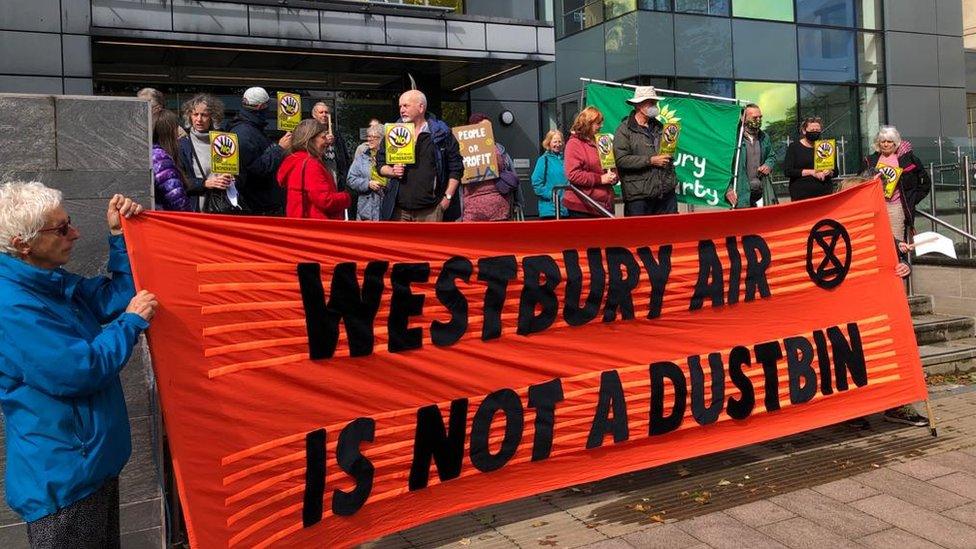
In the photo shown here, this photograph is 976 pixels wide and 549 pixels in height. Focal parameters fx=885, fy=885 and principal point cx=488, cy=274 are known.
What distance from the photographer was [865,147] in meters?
21.7

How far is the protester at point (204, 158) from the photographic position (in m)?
6.34

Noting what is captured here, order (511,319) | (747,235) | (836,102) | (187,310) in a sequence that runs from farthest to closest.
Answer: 1. (836,102)
2. (747,235)
3. (511,319)
4. (187,310)

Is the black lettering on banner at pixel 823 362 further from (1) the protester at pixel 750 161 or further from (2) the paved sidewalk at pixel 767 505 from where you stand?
(1) the protester at pixel 750 161

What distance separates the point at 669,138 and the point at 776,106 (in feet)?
43.2

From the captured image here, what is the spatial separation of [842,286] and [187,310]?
4.31 metres

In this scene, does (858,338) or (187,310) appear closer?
(187,310)

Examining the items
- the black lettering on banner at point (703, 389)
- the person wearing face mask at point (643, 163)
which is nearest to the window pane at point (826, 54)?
the person wearing face mask at point (643, 163)

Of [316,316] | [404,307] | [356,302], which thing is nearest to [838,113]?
[404,307]

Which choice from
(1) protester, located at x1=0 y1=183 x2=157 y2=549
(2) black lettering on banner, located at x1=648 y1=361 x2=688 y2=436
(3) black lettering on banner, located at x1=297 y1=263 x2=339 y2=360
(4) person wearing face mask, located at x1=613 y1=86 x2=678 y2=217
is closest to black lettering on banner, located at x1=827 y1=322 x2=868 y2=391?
(2) black lettering on banner, located at x1=648 y1=361 x2=688 y2=436

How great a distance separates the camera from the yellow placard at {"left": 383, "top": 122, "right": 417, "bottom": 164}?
6.60m

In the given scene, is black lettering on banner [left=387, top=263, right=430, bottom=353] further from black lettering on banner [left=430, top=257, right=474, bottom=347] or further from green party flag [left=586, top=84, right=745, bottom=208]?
green party flag [left=586, top=84, right=745, bottom=208]

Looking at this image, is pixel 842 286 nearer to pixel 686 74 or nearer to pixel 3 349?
pixel 3 349

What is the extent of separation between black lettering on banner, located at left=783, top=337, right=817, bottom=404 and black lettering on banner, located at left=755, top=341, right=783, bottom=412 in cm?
10

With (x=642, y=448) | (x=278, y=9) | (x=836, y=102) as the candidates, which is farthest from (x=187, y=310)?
(x=836, y=102)
